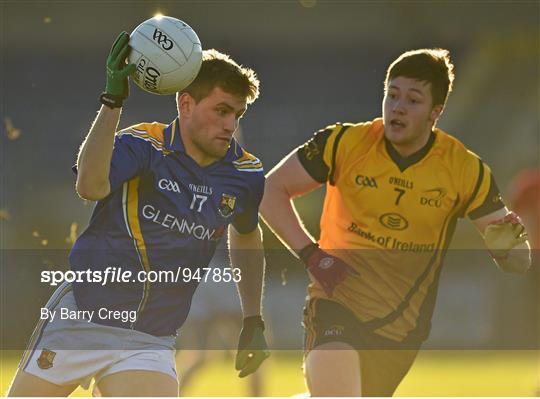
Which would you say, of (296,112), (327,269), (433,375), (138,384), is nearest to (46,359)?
(138,384)

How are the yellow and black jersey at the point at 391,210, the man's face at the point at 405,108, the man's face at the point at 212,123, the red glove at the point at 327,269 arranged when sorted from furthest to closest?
the yellow and black jersey at the point at 391,210, the man's face at the point at 405,108, the red glove at the point at 327,269, the man's face at the point at 212,123

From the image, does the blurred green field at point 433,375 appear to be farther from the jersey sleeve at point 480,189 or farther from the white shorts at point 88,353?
the white shorts at point 88,353

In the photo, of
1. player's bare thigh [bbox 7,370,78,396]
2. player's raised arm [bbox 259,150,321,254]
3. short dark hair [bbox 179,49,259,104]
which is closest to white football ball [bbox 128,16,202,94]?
short dark hair [bbox 179,49,259,104]

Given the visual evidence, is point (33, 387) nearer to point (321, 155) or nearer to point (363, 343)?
point (363, 343)

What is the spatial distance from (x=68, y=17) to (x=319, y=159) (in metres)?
25.0

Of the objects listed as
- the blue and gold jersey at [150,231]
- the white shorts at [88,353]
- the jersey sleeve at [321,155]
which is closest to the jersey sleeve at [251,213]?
the blue and gold jersey at [150,231]

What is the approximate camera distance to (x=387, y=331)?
21.6 feet

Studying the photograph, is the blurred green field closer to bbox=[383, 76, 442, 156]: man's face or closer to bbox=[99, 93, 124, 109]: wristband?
bbox=[383, 76, 442, 156]: man's face

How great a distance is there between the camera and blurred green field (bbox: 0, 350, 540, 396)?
470 inches

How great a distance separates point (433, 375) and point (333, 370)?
8.21 meters

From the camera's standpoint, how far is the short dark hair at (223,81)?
18.7 ft

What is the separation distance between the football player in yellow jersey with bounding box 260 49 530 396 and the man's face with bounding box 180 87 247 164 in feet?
3.23

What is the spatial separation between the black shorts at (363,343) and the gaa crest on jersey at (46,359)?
1543 millimetres

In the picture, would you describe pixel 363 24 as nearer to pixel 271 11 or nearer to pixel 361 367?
pixel 271 11
